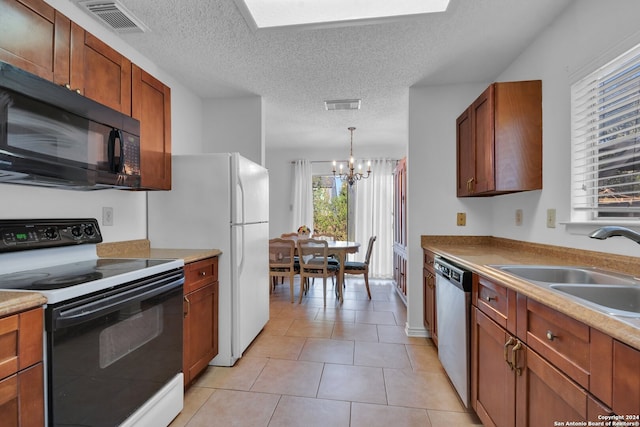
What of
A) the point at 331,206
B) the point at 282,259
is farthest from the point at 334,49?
the point at 331,206

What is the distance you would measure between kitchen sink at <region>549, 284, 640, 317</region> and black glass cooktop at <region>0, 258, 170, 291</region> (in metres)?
1.90

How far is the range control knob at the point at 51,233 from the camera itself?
5.20 ft

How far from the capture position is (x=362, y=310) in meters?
3.65

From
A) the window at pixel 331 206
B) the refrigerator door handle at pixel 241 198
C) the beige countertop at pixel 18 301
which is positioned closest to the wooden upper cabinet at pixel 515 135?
the refrigerator door handle at pixel 241 198

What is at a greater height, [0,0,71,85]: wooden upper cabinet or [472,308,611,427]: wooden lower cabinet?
[0,0,71,85]: wooden upper cabinet

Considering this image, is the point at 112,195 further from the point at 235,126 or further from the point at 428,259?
the point at 428,259

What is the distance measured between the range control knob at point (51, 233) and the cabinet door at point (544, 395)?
2.29m

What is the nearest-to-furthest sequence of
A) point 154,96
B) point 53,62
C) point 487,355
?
point 53,62
point 487,355
point 154,96

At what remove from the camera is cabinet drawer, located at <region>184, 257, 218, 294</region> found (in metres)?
1.94

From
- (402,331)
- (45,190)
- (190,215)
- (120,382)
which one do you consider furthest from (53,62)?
(402,331)

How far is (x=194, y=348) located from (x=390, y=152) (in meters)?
4.58

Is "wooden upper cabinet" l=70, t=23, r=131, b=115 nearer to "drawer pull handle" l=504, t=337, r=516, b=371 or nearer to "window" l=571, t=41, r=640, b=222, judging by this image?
"drawer pull handle" l=504, t=337, r=516, b=371

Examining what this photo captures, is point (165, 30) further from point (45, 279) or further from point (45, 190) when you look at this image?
point (45, 279)

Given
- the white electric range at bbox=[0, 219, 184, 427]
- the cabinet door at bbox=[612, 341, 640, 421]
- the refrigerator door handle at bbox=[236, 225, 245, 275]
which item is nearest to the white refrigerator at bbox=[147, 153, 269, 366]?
the refrigerator door handle at bbox=[236, 225, 245, 275]
